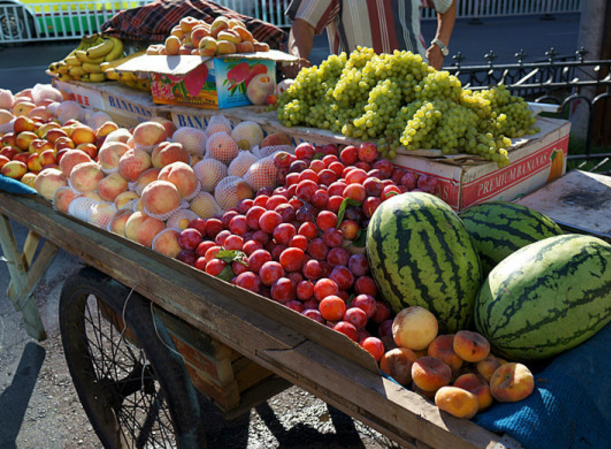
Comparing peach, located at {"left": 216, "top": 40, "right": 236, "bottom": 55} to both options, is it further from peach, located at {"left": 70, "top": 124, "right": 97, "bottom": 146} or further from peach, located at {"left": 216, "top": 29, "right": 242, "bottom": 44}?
peach, located at {"left": 70, "top": 124, "right": 97, "bottom": 146}

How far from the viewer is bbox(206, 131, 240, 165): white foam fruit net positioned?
2975 millimetres

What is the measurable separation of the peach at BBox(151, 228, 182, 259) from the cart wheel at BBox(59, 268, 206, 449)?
0.74 feet

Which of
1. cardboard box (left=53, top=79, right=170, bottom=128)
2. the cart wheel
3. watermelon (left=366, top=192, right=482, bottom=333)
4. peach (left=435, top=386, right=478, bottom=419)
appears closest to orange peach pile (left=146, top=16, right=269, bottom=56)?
→ cardboard box (left=53, top=79, right=170, bottom=128)

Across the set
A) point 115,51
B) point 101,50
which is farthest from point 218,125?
point 115,51

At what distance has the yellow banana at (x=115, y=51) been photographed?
5.32 metres

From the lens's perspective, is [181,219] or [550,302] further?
[181,219]

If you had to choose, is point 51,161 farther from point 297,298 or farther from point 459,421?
point 459,421

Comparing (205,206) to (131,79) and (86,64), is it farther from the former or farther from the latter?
(86,64)

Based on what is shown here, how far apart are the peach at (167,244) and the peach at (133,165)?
67 centimetres

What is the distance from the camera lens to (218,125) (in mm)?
3242

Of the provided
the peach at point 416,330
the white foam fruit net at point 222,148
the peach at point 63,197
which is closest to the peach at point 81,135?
the peach at point 63,197

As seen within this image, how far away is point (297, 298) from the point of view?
6.53 feet

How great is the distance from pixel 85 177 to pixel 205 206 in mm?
793

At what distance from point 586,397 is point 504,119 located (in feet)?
5.32
